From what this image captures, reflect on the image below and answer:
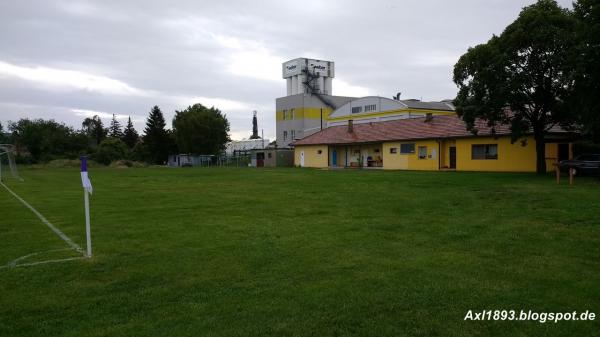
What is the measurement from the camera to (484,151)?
35.1 m

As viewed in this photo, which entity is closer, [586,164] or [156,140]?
[586,164]

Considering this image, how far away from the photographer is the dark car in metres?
26.4

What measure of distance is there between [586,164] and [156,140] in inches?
2513

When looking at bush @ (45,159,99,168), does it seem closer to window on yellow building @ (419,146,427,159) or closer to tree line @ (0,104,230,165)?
tree line @ (0,104,230,165)

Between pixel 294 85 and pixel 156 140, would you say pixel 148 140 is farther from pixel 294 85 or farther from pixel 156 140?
pixel 294 85

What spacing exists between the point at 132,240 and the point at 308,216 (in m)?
4.54

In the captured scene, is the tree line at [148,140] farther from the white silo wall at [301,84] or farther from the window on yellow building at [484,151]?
the window on yellow building at [484,151]

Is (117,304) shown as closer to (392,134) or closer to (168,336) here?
(168,336)

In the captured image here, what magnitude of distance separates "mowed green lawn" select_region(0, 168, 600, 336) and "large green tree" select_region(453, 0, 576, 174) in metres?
15.3

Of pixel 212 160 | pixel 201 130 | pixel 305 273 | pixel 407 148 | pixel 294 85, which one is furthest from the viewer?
pixel 294 85

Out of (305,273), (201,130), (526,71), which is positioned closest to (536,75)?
(526,71)

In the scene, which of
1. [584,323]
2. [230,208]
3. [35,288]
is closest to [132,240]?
[35,288]

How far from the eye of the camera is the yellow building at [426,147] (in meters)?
32.3

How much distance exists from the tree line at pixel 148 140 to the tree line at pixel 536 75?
4813 cm
